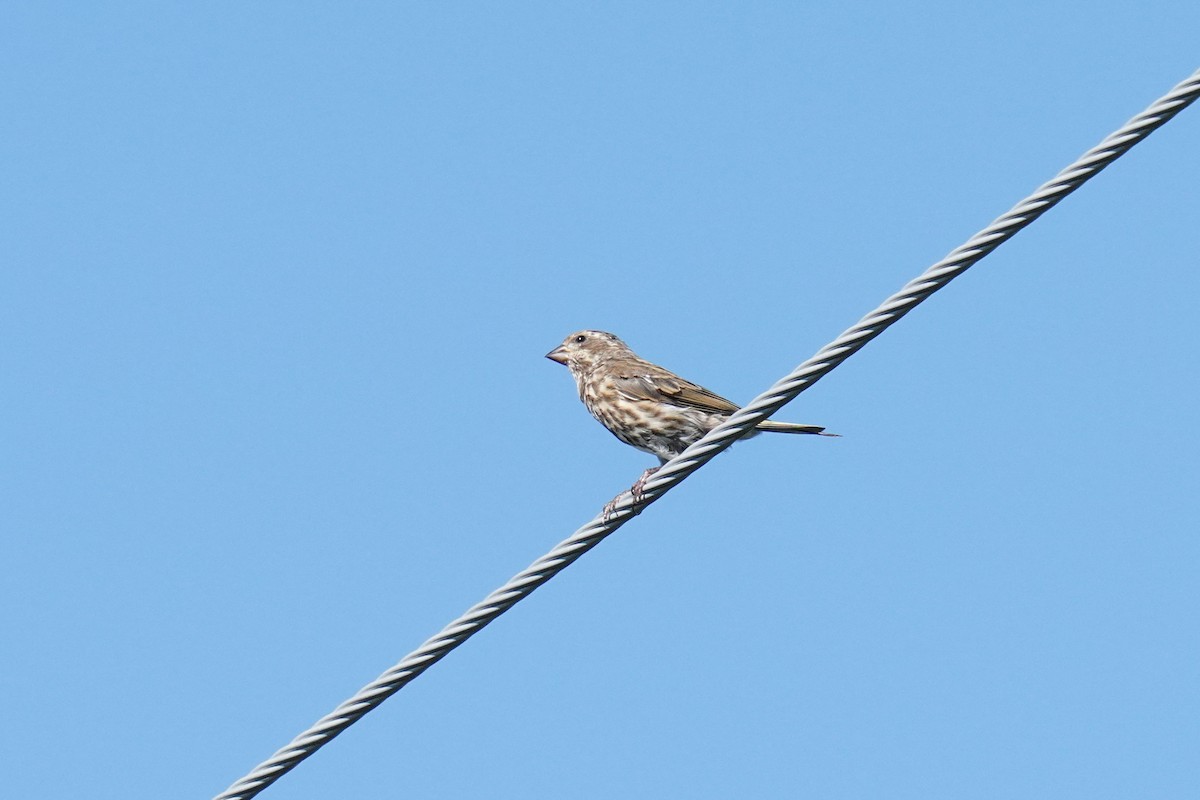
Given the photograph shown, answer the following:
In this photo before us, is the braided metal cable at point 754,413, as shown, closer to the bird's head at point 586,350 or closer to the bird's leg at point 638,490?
the bird's leg at point 638,490

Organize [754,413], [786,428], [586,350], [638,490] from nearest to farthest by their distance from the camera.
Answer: [754,413] → [638,490] → [786,428] → [586,350]

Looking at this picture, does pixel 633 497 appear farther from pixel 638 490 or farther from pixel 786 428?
pixel 786 428

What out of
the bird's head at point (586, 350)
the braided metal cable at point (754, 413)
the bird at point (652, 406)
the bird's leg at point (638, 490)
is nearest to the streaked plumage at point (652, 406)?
the bird at point (652, 406)

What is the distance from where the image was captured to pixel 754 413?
5020 millimetres

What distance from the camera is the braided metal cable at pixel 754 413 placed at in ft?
14.7

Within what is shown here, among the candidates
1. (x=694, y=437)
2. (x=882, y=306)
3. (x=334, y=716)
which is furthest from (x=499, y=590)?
(x=694, y=437)

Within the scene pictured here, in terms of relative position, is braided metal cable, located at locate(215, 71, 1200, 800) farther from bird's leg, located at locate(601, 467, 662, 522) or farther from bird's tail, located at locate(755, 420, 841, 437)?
bird's tail, located at locate(755, 420, 841, 437)

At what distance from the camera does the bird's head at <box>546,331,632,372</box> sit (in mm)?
10023

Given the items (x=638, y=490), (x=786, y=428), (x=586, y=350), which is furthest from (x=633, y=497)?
(x=586, y=350)

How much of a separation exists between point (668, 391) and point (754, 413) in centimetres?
403

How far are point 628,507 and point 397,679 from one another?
1.65m

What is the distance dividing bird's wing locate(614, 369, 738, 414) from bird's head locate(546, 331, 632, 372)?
2.32 ft

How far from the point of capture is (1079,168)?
4484 millimetres

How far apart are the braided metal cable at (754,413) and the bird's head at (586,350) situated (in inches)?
181
